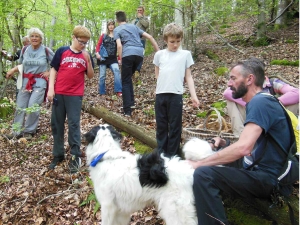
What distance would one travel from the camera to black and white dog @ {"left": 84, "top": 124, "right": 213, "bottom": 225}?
9.47 feet

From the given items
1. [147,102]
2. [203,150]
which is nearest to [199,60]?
[147,102]

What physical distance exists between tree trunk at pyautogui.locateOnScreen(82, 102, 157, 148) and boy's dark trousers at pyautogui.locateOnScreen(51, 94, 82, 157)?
1170 millimetres

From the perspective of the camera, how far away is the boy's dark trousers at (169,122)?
448 cm

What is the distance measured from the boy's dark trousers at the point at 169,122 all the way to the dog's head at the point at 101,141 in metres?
1.06

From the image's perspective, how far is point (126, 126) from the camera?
6.08m

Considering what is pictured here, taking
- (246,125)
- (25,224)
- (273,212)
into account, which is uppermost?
(246,125)

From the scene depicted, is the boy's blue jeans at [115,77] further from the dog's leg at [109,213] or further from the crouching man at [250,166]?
the crouching man at [250,166]

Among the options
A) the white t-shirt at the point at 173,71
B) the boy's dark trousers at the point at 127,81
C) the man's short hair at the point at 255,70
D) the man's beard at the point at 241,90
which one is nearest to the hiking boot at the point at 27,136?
the boy's dark trousers at the point at 127,81

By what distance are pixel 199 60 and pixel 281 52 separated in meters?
3.35

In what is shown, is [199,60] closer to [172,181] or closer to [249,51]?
[249,51]

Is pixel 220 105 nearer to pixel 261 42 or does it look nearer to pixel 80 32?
pixel 80 32

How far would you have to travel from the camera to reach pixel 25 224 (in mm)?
4238

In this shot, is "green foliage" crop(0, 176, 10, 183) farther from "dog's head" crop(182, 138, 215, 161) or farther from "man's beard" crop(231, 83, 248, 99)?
"man's beard" crop(231, 83, 248, 99)

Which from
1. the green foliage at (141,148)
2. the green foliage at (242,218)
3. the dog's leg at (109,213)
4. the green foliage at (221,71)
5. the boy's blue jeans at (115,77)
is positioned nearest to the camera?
the green foliage at (242,218)
